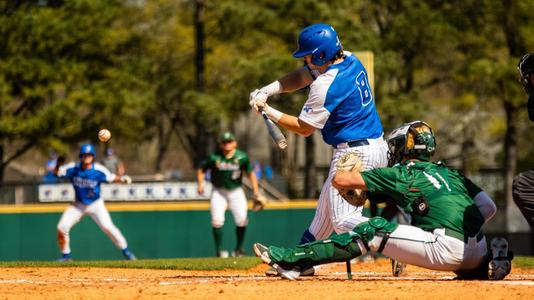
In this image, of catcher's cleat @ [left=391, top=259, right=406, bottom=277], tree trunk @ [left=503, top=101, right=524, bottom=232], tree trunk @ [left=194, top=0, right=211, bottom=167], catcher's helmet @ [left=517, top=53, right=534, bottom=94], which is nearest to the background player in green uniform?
catcher's cleat @ [left=391, top=259, right=406, bottom=277]

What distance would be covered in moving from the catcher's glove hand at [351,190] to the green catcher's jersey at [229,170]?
9.83 metres

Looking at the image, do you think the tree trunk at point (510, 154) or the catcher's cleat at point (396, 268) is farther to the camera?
the tree trunk at point (510, 154)

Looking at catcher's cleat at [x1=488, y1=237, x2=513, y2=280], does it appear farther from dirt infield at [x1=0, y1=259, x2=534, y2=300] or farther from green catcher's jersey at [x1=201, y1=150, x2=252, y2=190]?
green catcher's jersey at [x1=201, y1=150, x2=252, y2=190]

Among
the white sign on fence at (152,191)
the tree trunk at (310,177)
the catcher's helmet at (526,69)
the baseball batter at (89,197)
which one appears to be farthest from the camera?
the tree trunk at (310,177)

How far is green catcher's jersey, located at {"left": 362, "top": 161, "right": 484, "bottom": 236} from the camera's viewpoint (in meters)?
8.14

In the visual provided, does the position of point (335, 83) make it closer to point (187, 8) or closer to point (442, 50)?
point (442, 50)

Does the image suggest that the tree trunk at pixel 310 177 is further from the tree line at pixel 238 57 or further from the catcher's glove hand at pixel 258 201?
the catcher's glove hand at pixel 258 201

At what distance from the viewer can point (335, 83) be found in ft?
29.7

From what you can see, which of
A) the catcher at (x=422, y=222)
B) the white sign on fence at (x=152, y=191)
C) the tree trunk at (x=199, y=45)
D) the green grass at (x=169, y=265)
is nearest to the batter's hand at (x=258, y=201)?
the green grass at (x=169, y=265)

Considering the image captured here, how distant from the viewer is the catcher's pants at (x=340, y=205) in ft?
29.3

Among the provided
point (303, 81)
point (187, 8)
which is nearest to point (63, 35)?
point (187, 8)

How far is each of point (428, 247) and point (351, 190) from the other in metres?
0.74

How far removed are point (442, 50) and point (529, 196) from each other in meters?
25.7

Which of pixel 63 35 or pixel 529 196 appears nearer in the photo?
pixel 529 196
